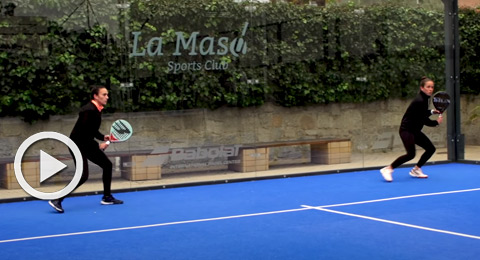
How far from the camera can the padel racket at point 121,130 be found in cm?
1125

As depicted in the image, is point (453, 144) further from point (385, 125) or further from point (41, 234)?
point (41, 234)

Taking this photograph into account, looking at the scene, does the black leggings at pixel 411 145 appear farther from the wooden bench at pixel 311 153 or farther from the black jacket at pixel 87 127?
the black jacket at pixel 87 127

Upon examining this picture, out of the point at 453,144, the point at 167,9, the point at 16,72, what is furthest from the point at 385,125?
the point at 16,72

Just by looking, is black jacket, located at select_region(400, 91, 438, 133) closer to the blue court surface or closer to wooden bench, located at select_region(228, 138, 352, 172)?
the blue court surface

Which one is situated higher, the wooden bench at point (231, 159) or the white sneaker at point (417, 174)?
the wooden bench at point (231, 159)

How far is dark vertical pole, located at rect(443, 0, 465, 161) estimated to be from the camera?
49.8 feet

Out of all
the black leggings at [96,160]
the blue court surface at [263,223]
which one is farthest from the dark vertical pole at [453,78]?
the black leggings at [96,160]

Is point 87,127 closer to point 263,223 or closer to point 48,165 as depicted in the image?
point 48,165

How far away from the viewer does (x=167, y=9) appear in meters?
12.7

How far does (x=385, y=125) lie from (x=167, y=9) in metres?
4.80

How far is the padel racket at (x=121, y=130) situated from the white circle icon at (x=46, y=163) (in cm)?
68

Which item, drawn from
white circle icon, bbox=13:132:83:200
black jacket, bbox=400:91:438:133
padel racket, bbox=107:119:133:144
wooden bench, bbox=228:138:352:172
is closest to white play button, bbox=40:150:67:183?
white circle icon, bbox=13:132:83:200

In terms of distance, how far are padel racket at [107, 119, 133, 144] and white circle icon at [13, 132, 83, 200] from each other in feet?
2.23

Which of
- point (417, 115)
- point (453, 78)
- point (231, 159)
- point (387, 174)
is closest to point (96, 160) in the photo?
point (231, 159)
